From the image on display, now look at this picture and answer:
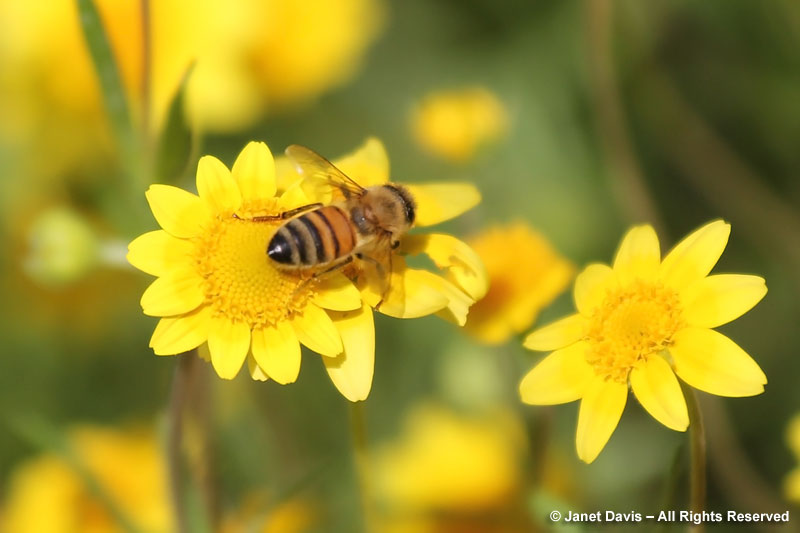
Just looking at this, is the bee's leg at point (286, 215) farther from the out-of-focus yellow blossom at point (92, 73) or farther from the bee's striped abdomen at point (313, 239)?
the out-of-focus yellow blossom at point (92, 73)

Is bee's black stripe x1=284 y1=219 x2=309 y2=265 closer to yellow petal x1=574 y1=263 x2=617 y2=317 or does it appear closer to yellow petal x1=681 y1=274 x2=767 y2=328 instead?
yellow petal x1=574 y1=263 x2=617 y2=317

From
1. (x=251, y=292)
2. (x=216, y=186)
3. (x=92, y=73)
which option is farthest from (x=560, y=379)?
(x=92, y=73)

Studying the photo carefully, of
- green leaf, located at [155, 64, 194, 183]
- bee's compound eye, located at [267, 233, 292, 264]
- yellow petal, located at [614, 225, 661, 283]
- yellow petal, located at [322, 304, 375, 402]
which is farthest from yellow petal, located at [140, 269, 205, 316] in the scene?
yellow petal, located at [614, 225, 661, 283]

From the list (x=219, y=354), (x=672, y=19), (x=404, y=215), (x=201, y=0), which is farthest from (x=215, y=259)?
(x=672, y=19)

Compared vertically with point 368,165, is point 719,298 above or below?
below

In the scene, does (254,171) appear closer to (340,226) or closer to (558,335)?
(340,226)

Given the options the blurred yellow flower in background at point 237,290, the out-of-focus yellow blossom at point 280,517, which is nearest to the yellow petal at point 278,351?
the blurred yellow flower in background at point 237,290

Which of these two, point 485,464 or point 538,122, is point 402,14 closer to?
point 538,122
